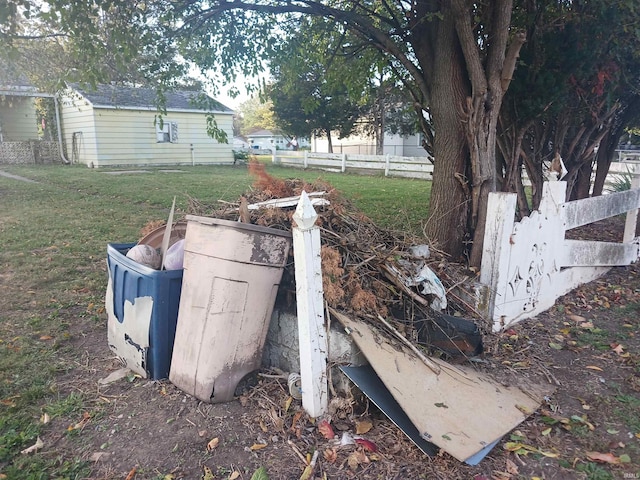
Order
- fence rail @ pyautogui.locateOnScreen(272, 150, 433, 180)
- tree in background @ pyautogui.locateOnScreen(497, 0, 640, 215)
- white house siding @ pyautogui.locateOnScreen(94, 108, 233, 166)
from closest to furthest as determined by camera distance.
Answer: tree in background @ pyautogui.locateOnScreen(497, 0, 640, 215) < fence rail @ pyautogui.locateOnScreen(272, 150, 433, 180) < white house siding @ pyautogui.locateOnScreen(94, 108, 233, 166)

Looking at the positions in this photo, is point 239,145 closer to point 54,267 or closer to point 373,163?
point 373,163

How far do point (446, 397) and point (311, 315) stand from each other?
2.98ft

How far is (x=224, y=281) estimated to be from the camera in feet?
8.98

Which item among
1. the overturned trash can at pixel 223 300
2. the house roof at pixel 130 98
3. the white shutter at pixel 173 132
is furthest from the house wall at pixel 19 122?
the overturned trash can at pixel 223 300

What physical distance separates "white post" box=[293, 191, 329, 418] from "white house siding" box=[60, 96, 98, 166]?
782 inches

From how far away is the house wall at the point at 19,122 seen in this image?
23.1m

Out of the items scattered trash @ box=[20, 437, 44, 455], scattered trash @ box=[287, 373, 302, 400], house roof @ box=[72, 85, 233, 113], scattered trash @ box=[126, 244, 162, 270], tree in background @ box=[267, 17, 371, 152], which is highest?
house roof @ box=[72, 85, 233, 113]

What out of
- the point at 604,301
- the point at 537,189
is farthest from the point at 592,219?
the point at 537,189

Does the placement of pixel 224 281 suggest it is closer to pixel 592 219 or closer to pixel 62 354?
pixel 62 354

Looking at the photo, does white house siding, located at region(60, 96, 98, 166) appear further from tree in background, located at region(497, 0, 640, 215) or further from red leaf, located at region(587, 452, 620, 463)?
red leaf, located at region(587, 452, 620, 463)

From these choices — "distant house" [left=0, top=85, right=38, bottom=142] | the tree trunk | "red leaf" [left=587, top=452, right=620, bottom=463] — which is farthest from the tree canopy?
"distant house" [left=0, top=85, right=38, bottom=142]

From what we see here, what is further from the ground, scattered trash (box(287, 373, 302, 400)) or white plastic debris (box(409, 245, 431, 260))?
Result: white plastic debris (box(409, 245, 431, 260))

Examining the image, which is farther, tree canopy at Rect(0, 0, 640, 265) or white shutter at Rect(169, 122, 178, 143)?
white shutter at Rect(169, 122, 178, 143)

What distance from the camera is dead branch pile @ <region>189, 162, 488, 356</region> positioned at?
2.96 m
